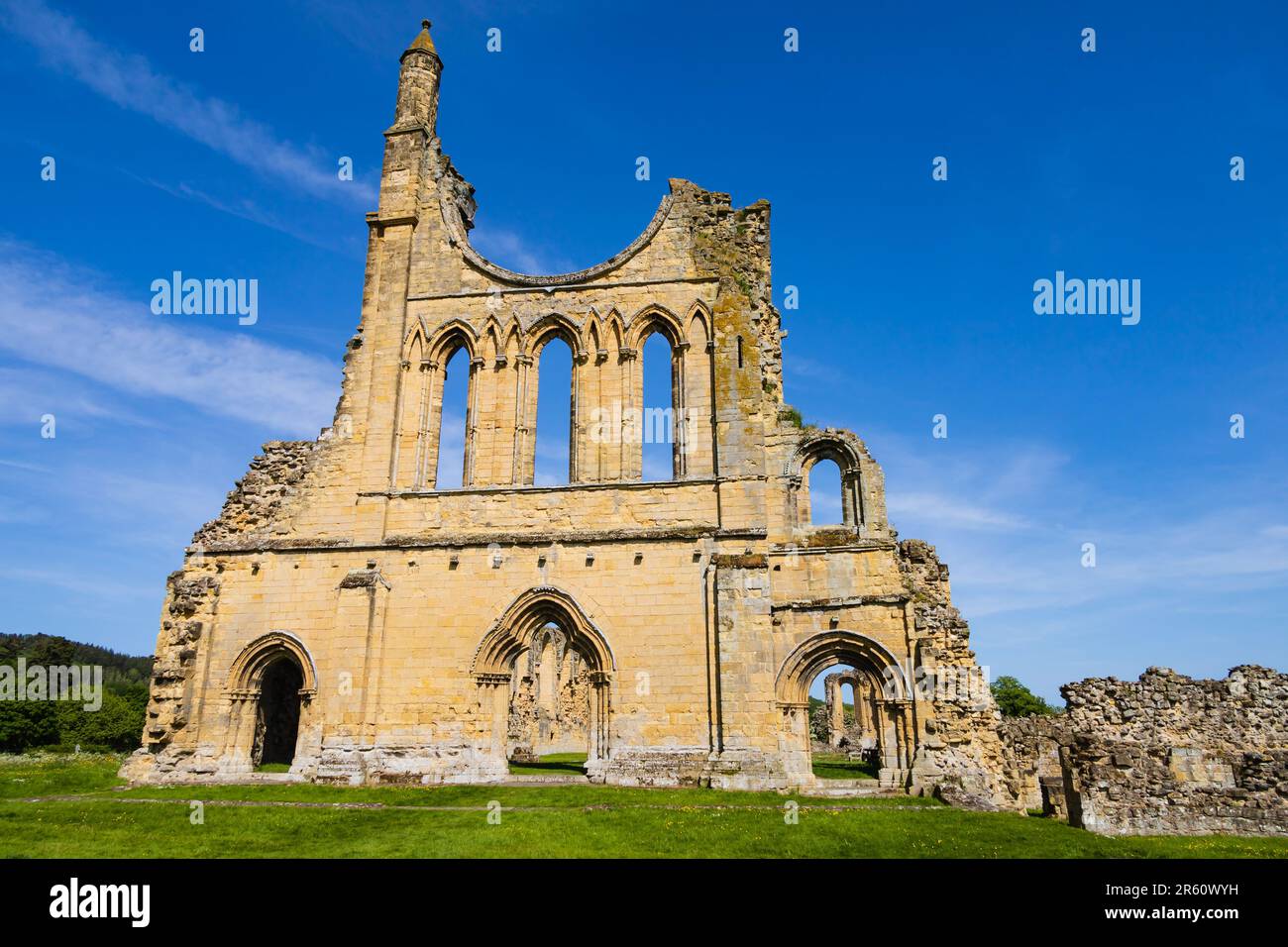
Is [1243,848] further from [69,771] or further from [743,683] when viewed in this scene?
[69,771]

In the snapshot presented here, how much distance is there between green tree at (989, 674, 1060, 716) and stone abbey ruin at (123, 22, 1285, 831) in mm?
32072

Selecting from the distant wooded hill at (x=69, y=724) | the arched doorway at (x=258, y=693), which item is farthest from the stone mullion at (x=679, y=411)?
the distant wooded hill at (x=69, y=724)

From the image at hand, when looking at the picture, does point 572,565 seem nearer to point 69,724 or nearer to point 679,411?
point 679,411

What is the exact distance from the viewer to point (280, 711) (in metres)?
20.1

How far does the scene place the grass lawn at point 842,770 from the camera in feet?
66.8

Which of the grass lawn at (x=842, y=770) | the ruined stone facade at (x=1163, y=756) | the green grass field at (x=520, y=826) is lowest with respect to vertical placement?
the grass lawn at (x=842, y=770)

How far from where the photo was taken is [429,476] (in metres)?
18.7

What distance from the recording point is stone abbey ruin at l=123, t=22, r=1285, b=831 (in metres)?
16.0

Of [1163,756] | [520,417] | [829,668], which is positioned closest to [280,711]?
[520,417]

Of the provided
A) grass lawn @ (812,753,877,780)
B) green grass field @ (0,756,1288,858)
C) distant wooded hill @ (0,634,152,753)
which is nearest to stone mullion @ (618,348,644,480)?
green grass field @ (0,756,1288,858)

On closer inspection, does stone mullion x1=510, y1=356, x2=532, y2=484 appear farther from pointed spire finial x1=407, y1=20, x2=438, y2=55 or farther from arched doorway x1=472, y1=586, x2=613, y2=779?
pointed spire finial x1=407, y1=20, x2=438, y2=55

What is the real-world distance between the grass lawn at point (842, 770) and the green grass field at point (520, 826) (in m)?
5.23

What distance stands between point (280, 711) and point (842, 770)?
48.8 ft

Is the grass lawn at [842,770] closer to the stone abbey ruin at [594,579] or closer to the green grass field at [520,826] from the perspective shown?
the stone abbey ruin at [594,579]
